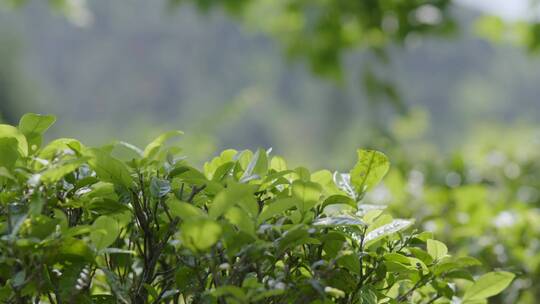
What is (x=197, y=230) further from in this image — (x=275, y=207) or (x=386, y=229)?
(x=386, y=229)

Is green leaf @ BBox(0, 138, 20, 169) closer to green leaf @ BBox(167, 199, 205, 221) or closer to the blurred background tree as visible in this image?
green leaf @ BBox(167, 199, 205, 221)

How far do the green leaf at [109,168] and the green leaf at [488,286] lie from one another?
562 mm

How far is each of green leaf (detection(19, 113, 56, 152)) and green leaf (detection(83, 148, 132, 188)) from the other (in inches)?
4.2

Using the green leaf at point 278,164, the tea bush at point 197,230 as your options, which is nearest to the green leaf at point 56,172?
the tea bush at point 197,230

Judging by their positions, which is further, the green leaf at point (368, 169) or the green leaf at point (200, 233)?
the green leaf at point (368, 169)

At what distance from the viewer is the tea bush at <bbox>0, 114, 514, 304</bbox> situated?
2.68 ft

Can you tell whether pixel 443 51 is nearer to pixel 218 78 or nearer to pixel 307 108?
pixel 307 108

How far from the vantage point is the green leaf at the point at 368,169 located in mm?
1000

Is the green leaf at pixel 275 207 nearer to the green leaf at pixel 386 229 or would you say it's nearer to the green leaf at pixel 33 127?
the green leaf at pixel 386 229

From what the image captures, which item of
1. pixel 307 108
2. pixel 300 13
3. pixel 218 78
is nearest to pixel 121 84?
pixel 218 78

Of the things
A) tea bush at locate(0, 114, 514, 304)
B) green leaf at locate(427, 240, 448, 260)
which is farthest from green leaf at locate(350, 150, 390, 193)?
green leaf at locate(427, 240, 448, 260)

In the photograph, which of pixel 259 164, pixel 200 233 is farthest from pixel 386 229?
pixel 200 233

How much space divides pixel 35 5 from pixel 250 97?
3255 inches

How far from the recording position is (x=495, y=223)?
191 cm
